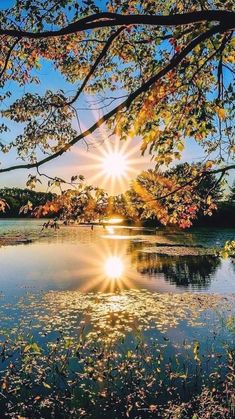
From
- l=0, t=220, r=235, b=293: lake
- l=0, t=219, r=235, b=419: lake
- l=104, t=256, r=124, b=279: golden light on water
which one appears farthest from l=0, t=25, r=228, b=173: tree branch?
l=104, t=256, r=124, b=279: golden light on water

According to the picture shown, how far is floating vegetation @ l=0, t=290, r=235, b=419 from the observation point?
10.1 m

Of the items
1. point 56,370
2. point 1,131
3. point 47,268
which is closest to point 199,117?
point 1,131

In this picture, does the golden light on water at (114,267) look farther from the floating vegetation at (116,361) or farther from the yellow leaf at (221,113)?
the yellow leaf at (221,113)

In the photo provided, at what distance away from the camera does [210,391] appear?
35.4ft

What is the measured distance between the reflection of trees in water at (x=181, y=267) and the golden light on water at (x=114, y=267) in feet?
5.14

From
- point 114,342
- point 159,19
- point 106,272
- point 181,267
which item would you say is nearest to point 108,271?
point 106,272

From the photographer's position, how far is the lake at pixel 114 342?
1032 cm

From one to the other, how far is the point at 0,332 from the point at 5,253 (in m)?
27.0

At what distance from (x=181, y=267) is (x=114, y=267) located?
19.2 feet

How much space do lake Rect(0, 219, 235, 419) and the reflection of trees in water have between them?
288mm

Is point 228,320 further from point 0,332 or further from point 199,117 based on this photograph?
point 199,117

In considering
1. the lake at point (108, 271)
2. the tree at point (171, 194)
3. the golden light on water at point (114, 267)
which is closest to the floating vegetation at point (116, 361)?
the tree at point (171, 194)

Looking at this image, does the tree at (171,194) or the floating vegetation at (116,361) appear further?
the floating vegetation at (116,361)

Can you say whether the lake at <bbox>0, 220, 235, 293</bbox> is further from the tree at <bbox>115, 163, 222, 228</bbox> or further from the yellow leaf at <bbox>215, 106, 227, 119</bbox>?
the yellow leaf at <bbox>215, 106, 227, 119</bbox>
